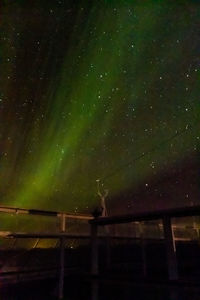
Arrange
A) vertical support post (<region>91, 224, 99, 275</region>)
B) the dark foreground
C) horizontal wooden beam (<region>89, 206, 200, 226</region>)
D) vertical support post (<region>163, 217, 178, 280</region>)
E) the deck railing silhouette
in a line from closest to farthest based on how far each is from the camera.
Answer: the dark foreground < vertical support post (<region>163, 217, 178, 280</region>) < the deck railing silhouette < horizontal wooden beam (<region>89, 206, 200, 226</region>) < vertical support post (<region>91, 224, 99, 275</region>)

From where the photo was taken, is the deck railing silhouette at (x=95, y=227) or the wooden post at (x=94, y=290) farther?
the wooden post at (x=94, y=290)

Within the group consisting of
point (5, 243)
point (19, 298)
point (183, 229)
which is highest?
point (183, 229)

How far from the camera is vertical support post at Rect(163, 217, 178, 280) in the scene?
7.82 metres

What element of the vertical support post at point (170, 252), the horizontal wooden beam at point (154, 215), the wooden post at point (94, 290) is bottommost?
the wooden post at point (94, 290)

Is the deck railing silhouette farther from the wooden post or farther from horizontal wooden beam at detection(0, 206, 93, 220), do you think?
the wooden post

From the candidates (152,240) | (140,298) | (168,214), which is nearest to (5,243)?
(140,298)

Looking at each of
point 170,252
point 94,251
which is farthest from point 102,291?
point 170,252

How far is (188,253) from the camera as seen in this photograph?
1611 cm

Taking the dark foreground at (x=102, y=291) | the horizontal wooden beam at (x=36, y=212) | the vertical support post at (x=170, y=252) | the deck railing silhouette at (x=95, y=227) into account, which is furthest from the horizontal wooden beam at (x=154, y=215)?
the dark foreground at (x=102, y=291)

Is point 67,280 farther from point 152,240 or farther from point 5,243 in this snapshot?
point 152,240

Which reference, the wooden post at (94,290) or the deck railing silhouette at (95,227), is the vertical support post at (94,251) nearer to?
the deck railing silhouette at (95,227)

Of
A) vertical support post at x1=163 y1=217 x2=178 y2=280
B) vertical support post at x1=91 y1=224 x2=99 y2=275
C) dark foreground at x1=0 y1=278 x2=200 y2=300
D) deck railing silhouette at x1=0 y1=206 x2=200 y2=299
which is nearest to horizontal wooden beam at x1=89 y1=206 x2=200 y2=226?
deck railing silhouette at x1=0 y1=206 x2=200 y2=299

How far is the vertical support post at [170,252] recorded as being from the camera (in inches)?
308

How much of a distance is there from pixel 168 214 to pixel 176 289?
81.7 inches
